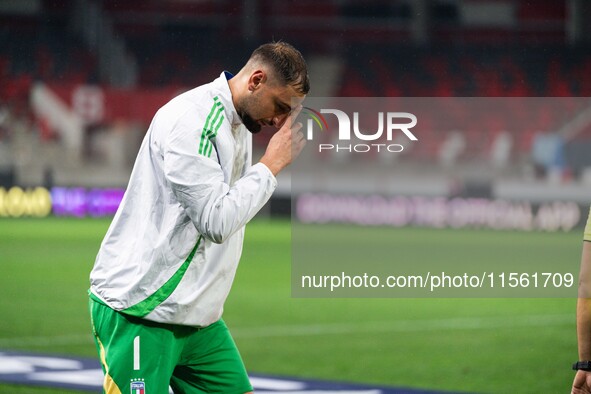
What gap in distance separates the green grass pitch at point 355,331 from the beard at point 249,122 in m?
2.92

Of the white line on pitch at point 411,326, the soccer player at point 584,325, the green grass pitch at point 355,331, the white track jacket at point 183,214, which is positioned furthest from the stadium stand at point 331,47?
the soccer player at point 584,325

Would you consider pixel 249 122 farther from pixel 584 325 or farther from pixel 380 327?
pixel 380 327

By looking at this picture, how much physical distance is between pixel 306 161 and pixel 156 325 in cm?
1918

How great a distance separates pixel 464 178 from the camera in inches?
854

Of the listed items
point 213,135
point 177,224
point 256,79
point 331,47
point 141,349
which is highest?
point 331,47

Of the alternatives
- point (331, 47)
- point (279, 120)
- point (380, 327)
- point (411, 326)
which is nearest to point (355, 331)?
point (380, 327)

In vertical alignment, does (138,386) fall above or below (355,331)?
below

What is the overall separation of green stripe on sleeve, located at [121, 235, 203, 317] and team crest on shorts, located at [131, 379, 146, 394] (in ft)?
0.66

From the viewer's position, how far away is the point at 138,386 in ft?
10.4

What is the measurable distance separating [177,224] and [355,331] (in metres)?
5.80

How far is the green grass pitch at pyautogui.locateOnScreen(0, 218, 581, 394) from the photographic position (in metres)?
6.75

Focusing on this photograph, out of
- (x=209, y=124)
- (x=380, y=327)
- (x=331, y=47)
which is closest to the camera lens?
(x=209, y=124)

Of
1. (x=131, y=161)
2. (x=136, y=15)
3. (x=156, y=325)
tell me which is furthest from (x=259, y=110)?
(x=136, y=15)

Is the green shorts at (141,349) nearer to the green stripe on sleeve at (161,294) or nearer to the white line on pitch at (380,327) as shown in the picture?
the green stripe on sleeve at (161,294)
